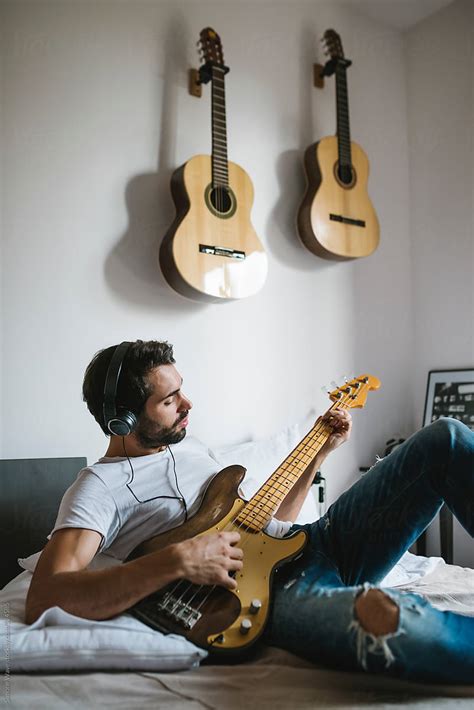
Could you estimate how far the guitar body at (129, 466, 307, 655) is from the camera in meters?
1.05

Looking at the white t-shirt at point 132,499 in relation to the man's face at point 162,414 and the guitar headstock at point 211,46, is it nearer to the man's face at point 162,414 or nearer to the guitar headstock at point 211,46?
Result: the man's face at point 162,414

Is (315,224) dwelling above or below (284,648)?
above

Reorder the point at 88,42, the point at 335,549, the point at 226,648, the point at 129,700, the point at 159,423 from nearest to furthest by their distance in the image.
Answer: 1. the point at 129,700
2. the point at 226,648
3. the point at 335,549
4. the point at 159,423
5. the point at 88,42

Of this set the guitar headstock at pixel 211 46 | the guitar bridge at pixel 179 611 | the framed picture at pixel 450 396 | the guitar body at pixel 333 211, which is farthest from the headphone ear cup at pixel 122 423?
the framed picture at pixel 450 396

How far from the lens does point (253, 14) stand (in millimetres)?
2432

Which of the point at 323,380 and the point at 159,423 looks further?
the point at 323,380

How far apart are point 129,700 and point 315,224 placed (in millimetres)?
1781

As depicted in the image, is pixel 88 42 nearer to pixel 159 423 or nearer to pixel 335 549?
pixel 159 423

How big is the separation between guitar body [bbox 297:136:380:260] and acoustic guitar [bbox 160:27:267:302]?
271mm

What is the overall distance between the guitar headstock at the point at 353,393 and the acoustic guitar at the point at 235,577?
287mm

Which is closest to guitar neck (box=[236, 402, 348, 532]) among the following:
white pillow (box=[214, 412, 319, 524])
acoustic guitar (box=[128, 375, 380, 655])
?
acoustic guitar (box=[128, 375, 380, 655])

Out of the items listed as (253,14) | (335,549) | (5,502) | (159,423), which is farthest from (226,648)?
(253,14)

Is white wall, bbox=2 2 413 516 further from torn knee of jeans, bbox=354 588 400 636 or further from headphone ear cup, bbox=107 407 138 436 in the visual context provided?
torn knee of jeans, bbox=354 588 400 636

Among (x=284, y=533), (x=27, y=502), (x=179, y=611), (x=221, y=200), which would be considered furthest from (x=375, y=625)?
(x=221, y=200)
